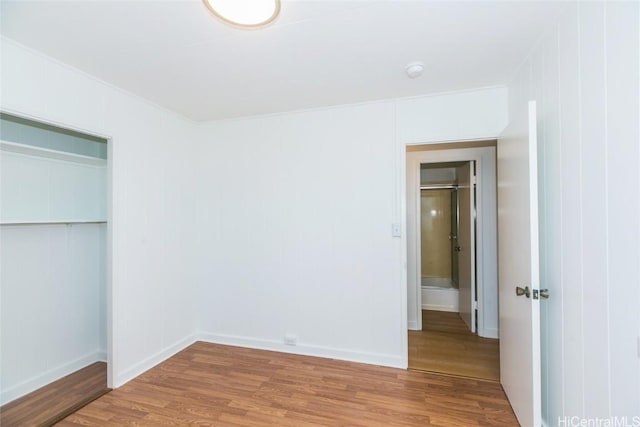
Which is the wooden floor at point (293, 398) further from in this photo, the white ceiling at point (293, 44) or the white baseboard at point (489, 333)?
the white ceiling at point (293, 44)

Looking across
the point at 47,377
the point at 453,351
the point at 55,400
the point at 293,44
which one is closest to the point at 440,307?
the point at 453,351

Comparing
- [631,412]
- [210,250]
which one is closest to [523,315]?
[631,412]

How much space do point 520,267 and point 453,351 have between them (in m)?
1.57

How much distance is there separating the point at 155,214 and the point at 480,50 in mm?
2950

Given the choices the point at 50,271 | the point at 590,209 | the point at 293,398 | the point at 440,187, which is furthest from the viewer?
the point at 440,187

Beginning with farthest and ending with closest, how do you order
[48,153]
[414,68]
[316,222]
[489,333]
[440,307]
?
[440,307], [489,333], [316,222], [48,153], [414,68]

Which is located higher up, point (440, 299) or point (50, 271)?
point (50, 271)

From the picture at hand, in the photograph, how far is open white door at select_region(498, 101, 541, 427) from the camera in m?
1.67

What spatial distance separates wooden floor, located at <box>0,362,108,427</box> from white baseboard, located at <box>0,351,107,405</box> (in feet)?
0.12

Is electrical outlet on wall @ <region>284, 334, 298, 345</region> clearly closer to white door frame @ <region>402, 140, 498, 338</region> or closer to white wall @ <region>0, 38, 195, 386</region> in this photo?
white wall @ <region>0, 38, 195, 386</region>

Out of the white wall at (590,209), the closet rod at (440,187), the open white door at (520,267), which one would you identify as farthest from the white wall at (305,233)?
the closet rod at (440,187)

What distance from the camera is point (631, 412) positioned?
42.9 inches

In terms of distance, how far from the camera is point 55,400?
226 centimetres

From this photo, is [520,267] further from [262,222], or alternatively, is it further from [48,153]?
[48,153]
